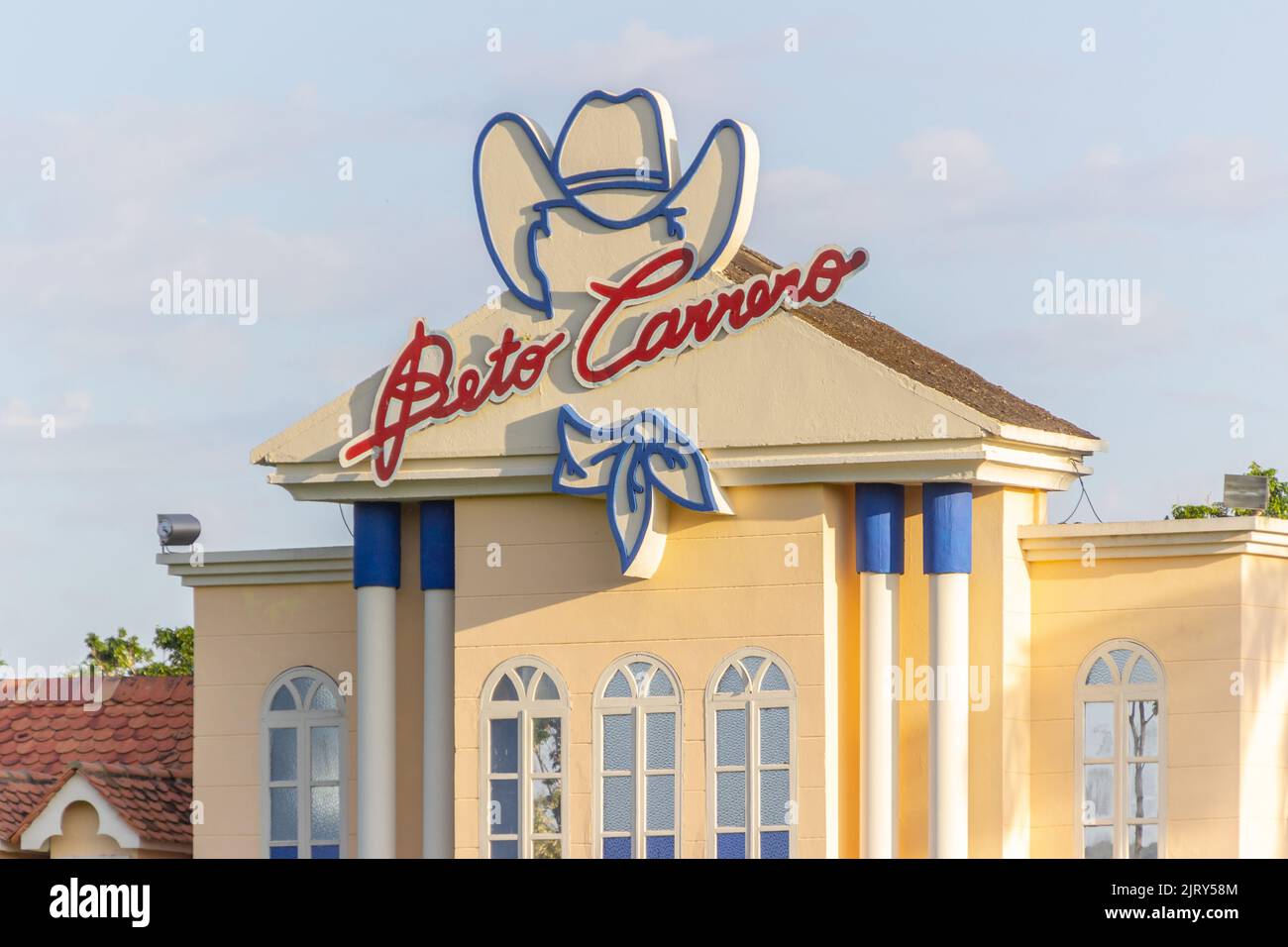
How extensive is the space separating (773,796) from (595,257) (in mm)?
6331

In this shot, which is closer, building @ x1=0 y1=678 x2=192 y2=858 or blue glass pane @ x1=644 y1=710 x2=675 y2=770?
blue glass pane @ x1=644 y1=710 x2=675 y2=770

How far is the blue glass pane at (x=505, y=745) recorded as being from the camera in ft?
91.4

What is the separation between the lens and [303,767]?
→ 30.2 m

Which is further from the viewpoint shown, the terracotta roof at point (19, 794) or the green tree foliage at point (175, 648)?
the green tree foliage at point (175, 648)

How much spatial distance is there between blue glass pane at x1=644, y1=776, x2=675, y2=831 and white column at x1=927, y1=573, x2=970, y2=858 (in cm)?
285

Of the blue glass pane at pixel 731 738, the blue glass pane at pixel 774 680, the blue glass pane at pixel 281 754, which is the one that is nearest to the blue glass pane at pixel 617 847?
the blue glass pane at pixel 731 738

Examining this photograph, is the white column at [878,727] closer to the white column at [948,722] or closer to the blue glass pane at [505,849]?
the white column at [948,722]

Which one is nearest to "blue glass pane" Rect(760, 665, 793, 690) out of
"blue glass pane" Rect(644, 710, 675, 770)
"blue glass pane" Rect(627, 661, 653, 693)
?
"blue glass pane" Rect(644, 710, 675, 770)

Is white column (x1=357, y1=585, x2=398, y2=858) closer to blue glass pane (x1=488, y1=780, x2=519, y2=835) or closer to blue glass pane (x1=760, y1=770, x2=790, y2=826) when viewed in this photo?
blue glass pane (x1=488, y1=780, x2=519, y2=835)

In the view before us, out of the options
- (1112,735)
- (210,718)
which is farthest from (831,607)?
(210,718)

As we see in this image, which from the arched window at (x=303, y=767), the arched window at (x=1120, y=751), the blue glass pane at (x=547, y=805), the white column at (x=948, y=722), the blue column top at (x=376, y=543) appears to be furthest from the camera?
the arched window at (x=303, y=767)

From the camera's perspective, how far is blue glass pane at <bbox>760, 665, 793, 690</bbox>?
26922 mm

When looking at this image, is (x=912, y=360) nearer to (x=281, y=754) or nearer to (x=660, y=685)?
(x=660, y=685)

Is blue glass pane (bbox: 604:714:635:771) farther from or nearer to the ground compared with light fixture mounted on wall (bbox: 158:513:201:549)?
nearer to the ground
